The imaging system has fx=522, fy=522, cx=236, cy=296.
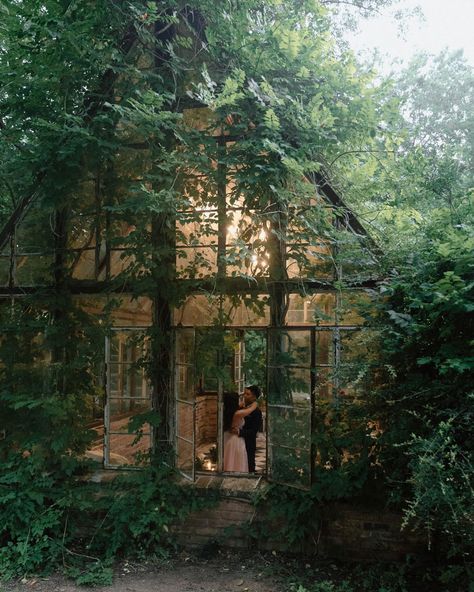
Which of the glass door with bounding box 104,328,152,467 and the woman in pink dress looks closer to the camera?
the glass door with bounding box 104,328,152,467

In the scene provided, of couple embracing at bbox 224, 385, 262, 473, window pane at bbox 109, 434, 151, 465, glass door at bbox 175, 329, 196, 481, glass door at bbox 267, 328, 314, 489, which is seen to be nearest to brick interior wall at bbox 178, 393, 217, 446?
couple embracing at bbox 224, 385, 262, 473

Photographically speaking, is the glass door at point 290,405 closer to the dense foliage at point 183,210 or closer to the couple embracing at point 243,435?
the dense foliage at point 183,210

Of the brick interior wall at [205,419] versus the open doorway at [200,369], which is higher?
the open doorway at [200,369]

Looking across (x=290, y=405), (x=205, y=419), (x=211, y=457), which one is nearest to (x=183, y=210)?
(x=290, y=405)

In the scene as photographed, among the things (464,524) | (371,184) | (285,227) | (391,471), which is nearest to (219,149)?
(285,227)

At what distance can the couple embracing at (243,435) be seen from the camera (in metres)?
7.73

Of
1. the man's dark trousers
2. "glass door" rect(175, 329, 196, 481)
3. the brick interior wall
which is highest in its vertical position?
"glass door" rect(175, 329, 196, 481)

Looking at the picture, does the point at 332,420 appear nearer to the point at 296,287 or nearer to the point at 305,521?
the point at 305,521

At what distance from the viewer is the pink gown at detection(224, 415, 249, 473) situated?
771 cm

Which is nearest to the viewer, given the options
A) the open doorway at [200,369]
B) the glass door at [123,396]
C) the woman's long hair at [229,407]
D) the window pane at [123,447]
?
the open doorway at [200,369]

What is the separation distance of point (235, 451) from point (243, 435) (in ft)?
0.85

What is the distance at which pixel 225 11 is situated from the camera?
560cm

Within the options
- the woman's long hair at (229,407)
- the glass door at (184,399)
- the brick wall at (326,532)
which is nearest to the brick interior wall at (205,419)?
the woman's long hair at (229,407)

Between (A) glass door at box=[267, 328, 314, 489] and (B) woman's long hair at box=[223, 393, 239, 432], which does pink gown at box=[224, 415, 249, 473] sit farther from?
(A) glass door at box=[267, 328, 314, 489]
